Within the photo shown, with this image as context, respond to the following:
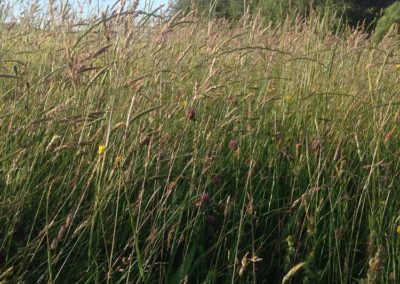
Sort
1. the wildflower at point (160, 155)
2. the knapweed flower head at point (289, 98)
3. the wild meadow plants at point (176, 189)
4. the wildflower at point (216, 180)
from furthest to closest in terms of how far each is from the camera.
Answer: the knapweed flower head at point (289, 98) → the wildflower at point (216, 180) → the wildflower at point (160, 155) → the wild meadow plants at point (176, 189)

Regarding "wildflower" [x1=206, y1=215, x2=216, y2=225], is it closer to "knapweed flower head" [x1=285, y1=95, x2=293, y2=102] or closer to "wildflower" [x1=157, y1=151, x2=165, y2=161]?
"wildflower" [x1=157, y1=151, x2=165, y2=161]

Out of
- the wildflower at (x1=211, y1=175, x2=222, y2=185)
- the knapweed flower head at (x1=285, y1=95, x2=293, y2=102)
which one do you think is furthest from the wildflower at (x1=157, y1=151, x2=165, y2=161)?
the knapweed flower head at (x1=285, y1=95, x2=293, y2=102)

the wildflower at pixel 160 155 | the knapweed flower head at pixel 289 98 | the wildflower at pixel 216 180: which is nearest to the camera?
the wildflower at pixel 160 155

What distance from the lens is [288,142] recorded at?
6.89 ft

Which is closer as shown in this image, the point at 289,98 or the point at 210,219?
the point at 210,219

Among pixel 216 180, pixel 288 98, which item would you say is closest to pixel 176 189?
pixel 216 180

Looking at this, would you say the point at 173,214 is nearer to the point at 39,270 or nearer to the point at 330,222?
the point at 39,270

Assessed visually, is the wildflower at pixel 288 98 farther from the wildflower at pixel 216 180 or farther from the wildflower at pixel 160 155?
the wildflower at pixel 160 155

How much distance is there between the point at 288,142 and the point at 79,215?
88 centimetres

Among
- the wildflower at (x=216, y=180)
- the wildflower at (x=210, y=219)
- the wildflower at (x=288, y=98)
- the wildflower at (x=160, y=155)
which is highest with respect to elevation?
the wildflower at (x=288, y=98)

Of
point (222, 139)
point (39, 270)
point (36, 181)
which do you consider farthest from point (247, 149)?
point (39, 270)

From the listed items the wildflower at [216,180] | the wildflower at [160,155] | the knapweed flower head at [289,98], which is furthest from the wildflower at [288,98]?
the wildflower at [160,155]

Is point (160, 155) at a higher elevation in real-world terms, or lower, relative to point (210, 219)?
higher

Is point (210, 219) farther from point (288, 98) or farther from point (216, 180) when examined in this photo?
point (288, 98)
